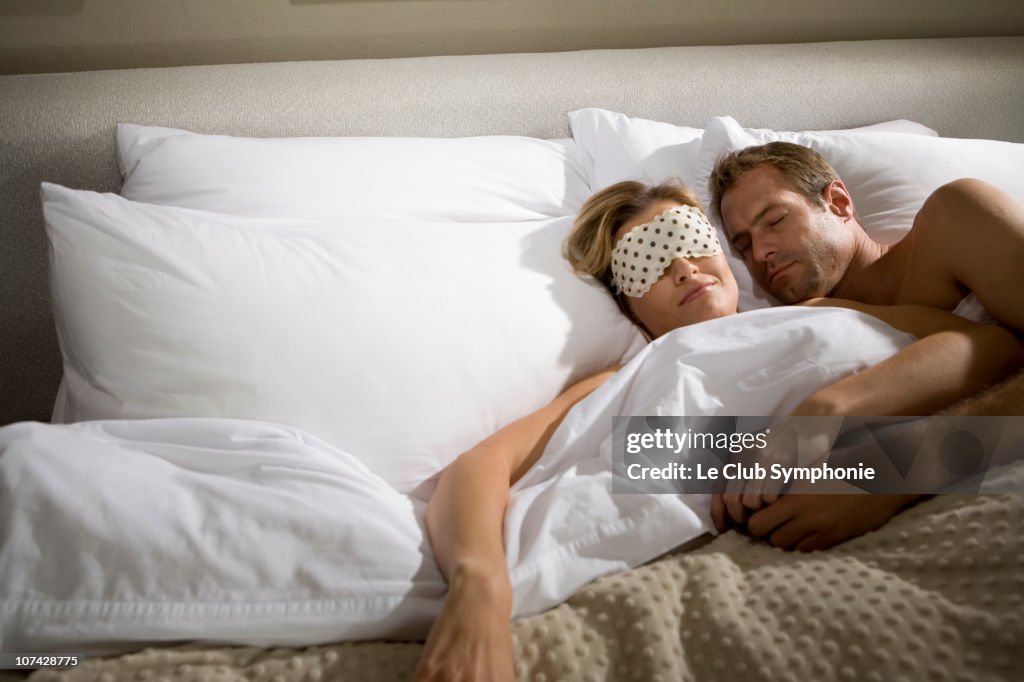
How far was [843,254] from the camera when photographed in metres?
1.34

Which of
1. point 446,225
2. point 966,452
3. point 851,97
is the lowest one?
point 966,452

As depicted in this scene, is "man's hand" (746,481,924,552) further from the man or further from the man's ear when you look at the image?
the man's ear

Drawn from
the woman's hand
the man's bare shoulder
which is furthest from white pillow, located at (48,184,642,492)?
the man's bare shoulder

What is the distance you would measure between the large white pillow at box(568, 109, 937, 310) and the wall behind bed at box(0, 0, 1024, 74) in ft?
1.09

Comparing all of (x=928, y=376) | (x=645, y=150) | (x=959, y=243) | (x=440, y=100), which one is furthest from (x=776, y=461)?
(x=440, y=100)

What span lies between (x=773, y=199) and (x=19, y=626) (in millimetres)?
1253

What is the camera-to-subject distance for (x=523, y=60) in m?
1.73

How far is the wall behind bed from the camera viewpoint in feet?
5.27

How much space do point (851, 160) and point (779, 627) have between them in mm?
1076

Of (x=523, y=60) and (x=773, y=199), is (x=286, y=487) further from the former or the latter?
(x=523, y=60)

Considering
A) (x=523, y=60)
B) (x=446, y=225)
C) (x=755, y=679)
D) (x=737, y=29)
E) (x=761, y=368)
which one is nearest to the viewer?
(x=755, y=679)

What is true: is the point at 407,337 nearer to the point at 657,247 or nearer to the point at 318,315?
the point at 318,315

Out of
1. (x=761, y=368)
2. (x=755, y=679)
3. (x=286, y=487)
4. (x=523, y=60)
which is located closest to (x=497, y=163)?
(x=523, y=60)

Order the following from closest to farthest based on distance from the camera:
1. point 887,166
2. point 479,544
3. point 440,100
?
point 479,544
point 887,166
point 440,100
